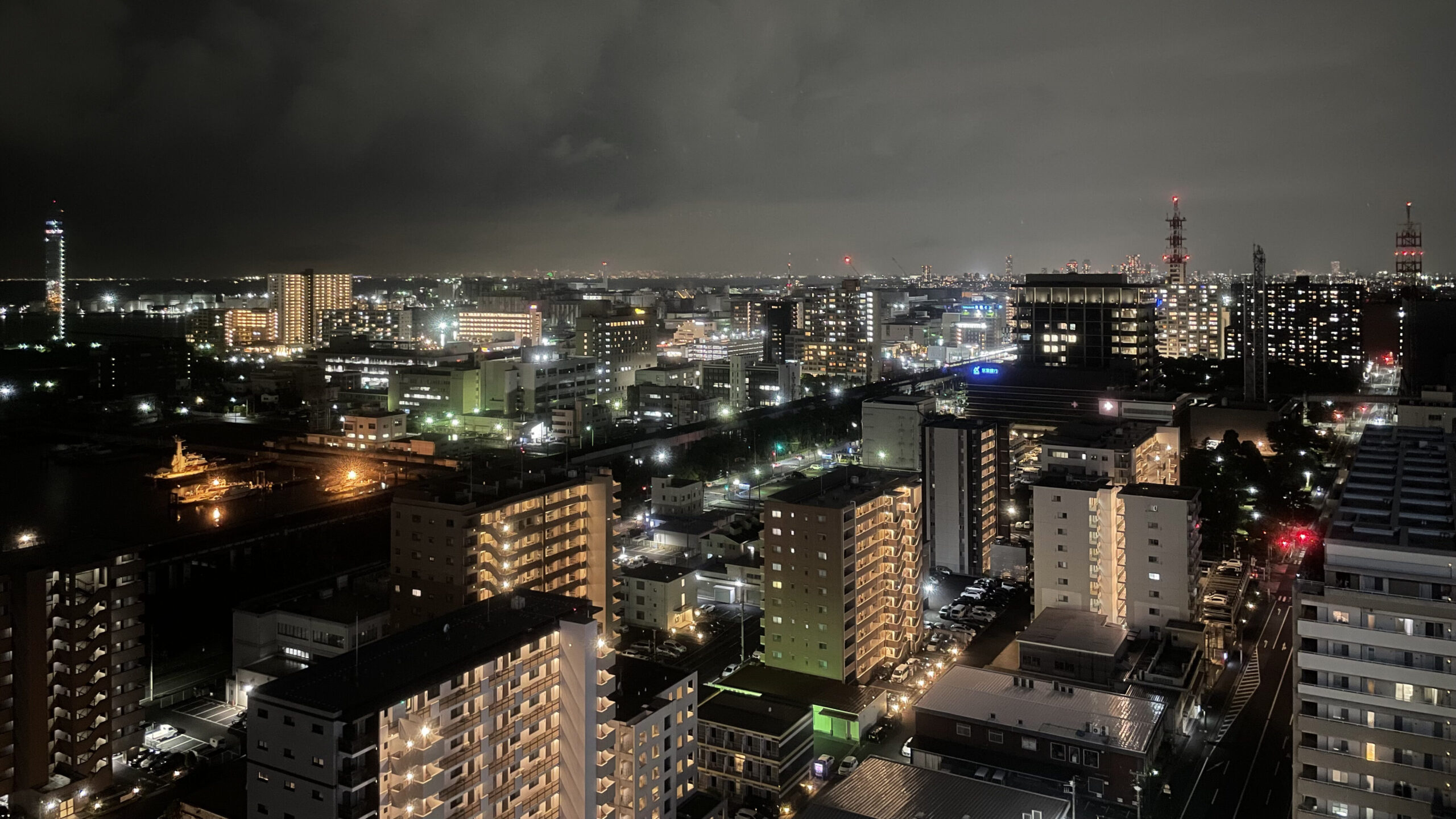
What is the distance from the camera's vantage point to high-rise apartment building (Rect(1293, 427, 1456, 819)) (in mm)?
4891

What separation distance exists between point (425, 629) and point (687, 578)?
5772 millimetres

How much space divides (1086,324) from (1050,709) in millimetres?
15600

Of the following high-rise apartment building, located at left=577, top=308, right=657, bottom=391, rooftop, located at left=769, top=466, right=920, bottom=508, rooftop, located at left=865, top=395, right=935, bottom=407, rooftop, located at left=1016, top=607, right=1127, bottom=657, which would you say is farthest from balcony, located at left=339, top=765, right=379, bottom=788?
high-rise apartment building, located at left=577, top=308, right=657, bottom=391

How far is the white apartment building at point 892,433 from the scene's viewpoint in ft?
52.4

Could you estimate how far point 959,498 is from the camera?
13969 millimetres

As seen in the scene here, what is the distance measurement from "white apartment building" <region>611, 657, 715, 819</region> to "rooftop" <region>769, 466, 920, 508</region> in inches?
110

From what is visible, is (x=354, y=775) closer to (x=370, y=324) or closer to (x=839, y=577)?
(x=839, y=577)

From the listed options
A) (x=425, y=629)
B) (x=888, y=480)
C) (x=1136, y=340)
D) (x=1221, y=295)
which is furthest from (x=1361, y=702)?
(x=1221, y=295)

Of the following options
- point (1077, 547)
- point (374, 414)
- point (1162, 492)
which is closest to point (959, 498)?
point (1077, 547)

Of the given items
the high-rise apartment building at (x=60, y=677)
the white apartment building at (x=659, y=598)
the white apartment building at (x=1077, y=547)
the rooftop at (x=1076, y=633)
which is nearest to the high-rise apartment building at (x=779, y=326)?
the white apartment building at (x=659, y=598)

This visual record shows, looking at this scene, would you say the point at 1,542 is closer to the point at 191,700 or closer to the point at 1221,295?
the point at 191,700

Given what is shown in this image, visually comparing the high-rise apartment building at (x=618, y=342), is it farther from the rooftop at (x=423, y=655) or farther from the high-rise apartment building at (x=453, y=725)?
the high-rise apartment building at (x=453, y=725)

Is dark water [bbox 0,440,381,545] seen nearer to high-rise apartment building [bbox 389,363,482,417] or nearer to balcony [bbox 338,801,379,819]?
high-rise apartment building [bbox 389,363,482,417]

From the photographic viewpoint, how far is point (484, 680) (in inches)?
229
